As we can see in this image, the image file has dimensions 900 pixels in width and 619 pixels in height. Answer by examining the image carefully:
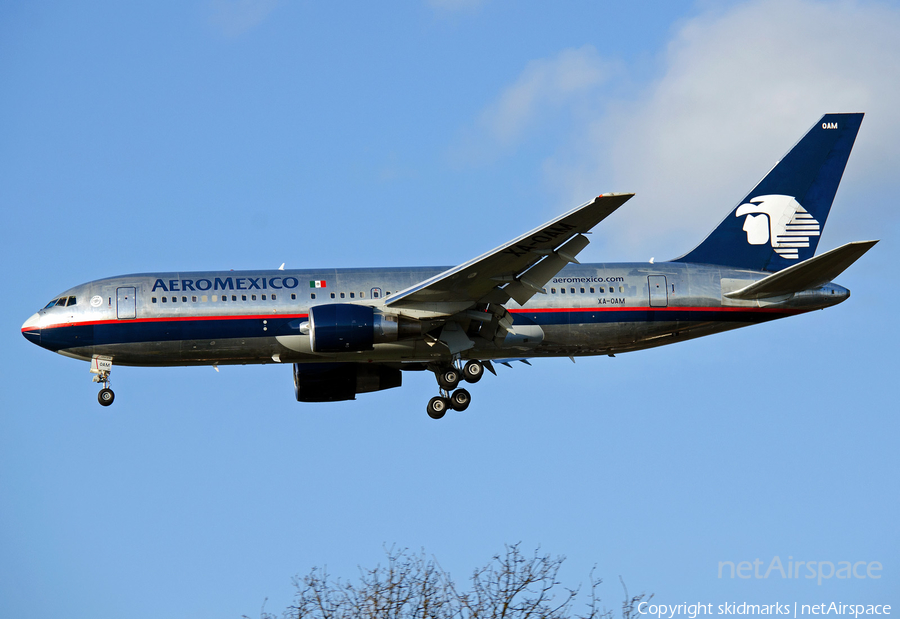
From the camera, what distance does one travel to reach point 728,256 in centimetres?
3656

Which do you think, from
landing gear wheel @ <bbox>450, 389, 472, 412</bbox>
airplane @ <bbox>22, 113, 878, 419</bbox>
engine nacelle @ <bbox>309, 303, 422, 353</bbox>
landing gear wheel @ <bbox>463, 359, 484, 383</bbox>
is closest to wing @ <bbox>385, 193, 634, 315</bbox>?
airplane @ <bbox>22, 113, 878, 419</bbox>

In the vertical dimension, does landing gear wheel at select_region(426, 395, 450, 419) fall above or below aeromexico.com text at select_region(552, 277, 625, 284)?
below

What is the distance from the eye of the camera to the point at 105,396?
3444cm

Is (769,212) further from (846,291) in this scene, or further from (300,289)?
(300,289)

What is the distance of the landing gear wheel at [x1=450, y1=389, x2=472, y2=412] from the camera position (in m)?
35.8

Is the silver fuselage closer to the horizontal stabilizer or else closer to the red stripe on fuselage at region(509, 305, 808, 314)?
the red stripe on fuselage at region(509, 305, 808, 314)

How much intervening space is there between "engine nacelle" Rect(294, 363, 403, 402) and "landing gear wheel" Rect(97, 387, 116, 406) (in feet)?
20.6

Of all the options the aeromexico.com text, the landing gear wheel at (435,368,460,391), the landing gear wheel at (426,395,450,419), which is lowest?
the landing gear wheel at (426,395,450,419)

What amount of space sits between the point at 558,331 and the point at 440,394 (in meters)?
4.71

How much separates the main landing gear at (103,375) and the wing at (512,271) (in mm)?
9468

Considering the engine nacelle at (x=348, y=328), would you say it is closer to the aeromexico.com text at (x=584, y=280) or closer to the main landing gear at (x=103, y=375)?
the aeromexico.com text at (x=584, y=280)

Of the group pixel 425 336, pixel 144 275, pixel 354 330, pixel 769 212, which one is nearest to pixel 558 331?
pixel 425 336

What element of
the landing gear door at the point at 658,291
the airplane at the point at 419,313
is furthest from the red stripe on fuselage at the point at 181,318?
the landing gear door at the point at 658,291

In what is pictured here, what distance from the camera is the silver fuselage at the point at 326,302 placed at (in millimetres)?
33562
